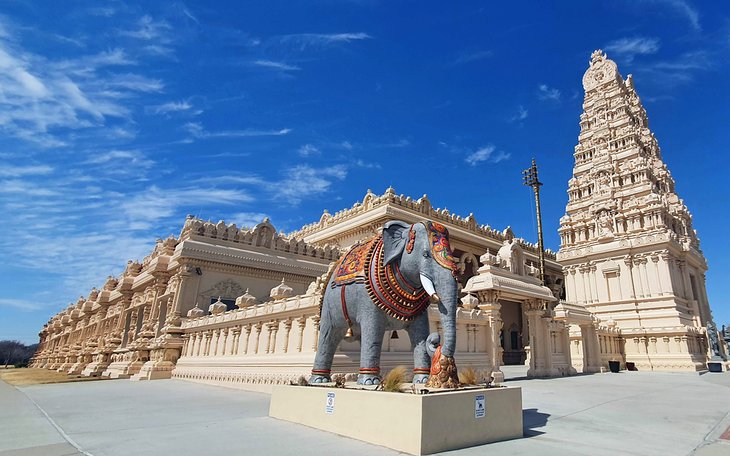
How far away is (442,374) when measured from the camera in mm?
5457

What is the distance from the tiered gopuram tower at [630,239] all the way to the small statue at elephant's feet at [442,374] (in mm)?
24600

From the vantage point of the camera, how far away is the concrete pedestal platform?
4.80m

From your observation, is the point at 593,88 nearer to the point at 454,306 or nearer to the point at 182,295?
the point at 182,295

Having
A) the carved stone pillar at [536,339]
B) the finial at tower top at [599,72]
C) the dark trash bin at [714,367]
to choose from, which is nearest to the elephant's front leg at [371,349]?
the carved stone pillar at [536,339]

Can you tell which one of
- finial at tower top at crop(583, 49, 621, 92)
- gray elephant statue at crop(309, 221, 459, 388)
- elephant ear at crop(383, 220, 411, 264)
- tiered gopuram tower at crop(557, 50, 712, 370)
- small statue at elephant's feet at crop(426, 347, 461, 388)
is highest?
finial at tower top at crop(583, 49, 621, 92)

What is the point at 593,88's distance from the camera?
41344 mm

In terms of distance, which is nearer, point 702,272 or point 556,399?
point 556,399

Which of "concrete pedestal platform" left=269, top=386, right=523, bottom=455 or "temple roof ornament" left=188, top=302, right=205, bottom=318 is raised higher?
"temple roof ornament" left=188, top=302, right=205, bottom=318

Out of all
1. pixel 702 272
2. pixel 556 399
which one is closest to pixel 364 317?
pixel 556 399

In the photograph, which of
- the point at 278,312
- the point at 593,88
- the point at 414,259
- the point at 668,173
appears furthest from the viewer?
the point at 593,88

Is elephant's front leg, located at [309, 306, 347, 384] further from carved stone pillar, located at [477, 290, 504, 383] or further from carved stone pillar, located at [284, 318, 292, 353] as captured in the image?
carved stone pillar, located at [477, 290, 504, 383]

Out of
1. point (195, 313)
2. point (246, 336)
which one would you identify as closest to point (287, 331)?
point (246, 336)

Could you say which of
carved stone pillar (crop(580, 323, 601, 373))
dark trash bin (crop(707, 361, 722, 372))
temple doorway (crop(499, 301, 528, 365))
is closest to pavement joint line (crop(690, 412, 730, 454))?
carved stone pillar (crop(580, 323, 601, 373))

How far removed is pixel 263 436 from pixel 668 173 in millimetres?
44554
